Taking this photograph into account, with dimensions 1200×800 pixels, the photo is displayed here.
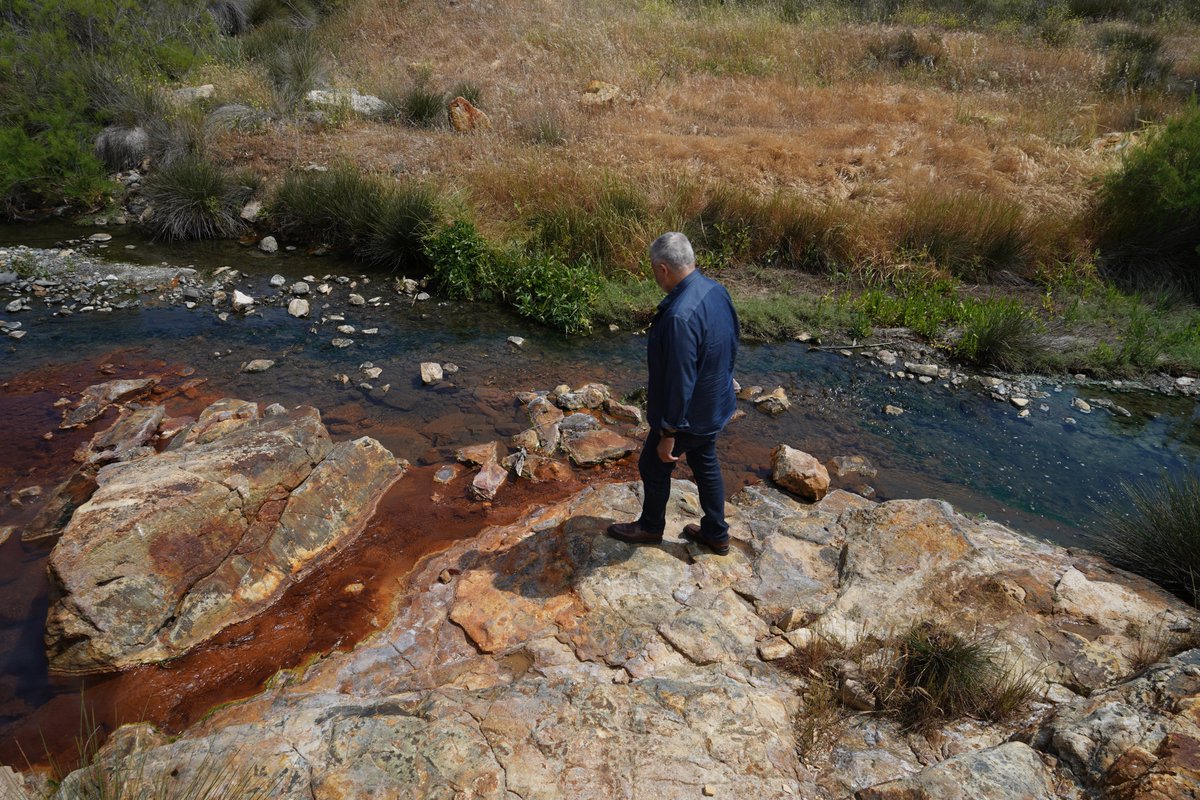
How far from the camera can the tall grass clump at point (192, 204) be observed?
32.3 ft

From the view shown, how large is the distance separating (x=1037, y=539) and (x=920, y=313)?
12.9 feet

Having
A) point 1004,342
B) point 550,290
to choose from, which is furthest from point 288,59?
point 1004,342

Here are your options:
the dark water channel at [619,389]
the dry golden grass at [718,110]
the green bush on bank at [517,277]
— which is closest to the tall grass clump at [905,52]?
the dry golden grass at [718,110]

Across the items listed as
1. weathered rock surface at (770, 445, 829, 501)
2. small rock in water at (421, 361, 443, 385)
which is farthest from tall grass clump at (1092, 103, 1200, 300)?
small rock in water at (421, 361, 443, 385)

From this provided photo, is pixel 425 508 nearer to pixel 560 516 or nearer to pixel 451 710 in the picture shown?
pixel 560 516

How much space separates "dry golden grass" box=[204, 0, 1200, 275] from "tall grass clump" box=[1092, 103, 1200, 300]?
0.62m

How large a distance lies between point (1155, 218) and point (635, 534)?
32.1ft

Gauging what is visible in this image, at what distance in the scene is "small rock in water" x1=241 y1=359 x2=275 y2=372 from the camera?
6715mm

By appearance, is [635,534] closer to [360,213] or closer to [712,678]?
[712,678]

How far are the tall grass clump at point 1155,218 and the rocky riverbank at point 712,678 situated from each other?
7146 millimetres

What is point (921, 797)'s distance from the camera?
7.93 ft

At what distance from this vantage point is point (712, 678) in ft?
10.7

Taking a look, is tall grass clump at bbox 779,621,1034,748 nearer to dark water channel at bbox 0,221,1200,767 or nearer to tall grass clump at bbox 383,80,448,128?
dark water channel at bbox 0,221,1200,767

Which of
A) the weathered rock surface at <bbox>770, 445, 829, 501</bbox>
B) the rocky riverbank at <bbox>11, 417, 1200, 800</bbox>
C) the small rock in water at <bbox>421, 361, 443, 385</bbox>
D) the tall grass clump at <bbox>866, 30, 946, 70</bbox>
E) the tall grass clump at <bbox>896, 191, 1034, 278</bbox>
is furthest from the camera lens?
the tall grass clump at <bbox>866, 30, 946, 70</bbox>
